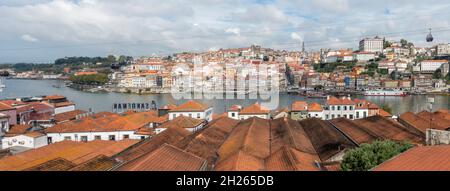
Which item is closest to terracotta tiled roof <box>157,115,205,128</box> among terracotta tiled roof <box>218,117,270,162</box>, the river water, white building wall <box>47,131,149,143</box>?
white building wall <box>47,131,149,143</box>

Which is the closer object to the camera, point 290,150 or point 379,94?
point 290,150

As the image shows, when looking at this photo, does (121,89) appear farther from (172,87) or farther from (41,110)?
(41,110)

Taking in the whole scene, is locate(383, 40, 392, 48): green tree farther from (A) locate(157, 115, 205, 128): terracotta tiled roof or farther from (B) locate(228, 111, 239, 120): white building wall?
(A) locate(157, 115, 205, 128): terracotta tiled roof

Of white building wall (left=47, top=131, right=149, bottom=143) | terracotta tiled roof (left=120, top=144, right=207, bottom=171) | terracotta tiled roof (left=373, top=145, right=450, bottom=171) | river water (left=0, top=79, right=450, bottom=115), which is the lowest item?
river water (left=0, top=79, right=450, bottom=115)

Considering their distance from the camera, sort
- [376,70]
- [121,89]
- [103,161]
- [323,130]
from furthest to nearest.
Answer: [376,70] < [121,89] < [323,130] < [103,161]

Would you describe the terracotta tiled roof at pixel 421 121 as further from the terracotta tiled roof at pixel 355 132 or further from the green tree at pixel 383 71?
the green tree at pixel 383 71

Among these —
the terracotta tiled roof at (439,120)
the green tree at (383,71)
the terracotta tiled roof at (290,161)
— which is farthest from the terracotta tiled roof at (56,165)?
the green tree at (383,71)

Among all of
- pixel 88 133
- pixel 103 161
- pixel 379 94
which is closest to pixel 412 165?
pixel 103 161
